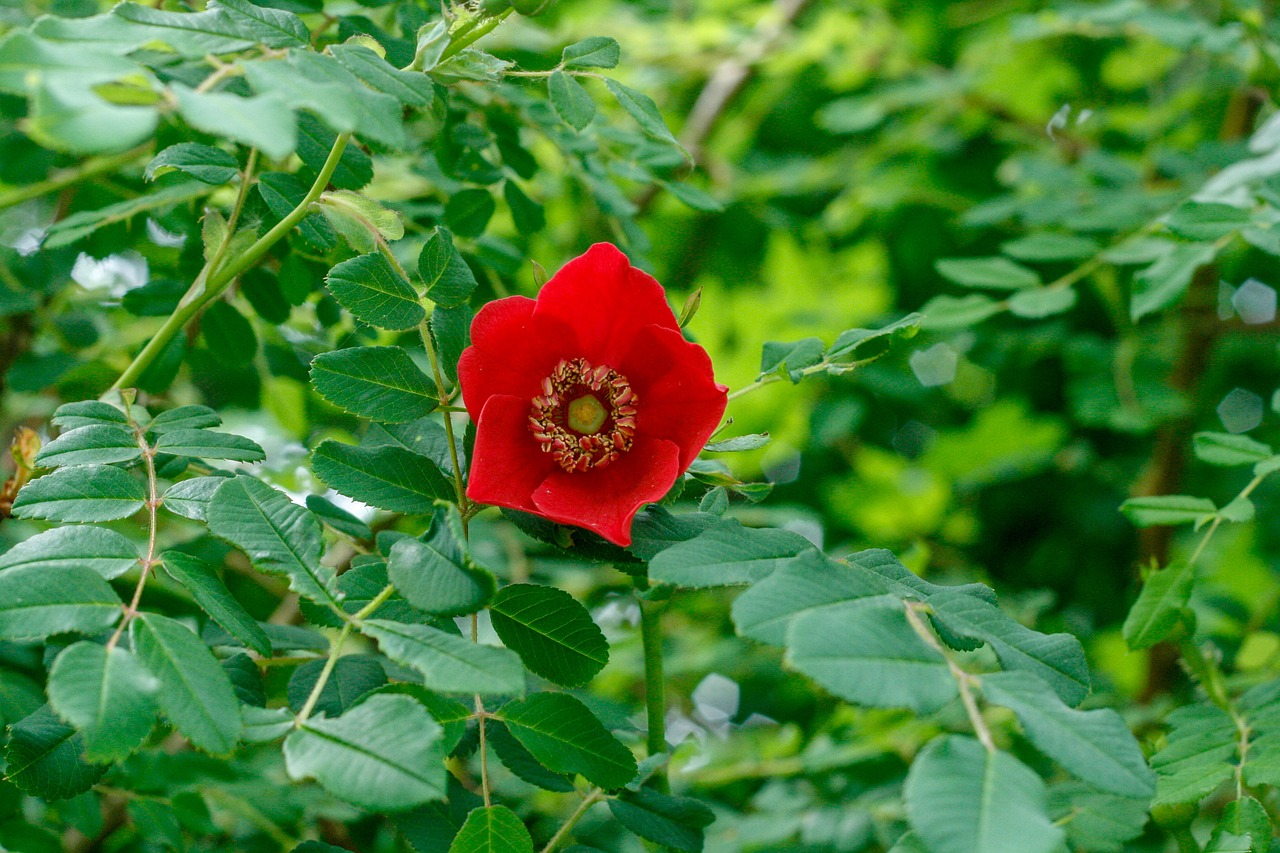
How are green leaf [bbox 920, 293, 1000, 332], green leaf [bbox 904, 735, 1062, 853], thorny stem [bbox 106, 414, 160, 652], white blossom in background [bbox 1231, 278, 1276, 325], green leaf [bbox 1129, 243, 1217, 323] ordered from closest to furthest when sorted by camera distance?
green leaf [bbox 904, 735, 1062, 853]
thorny stem [bbox 106, 414, 160, 652]
green leaf [bbox 1129, 243, 1217, 323]
green leaf [bbox 920, 293, 1000, 332]
white blossom in background [bbox 1231, 278, 1276, 325]

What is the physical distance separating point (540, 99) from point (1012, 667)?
1.97ft

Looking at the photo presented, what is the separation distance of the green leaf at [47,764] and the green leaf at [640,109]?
19.6 inches

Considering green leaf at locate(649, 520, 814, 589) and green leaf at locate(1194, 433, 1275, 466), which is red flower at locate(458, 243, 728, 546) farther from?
green leaf at locate(1194, 433, 1275, 466)

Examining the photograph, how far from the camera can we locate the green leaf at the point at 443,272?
2.01ft

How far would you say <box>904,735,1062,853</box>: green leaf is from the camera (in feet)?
1.34

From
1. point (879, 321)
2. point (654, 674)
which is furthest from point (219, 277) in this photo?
point (879, 321)

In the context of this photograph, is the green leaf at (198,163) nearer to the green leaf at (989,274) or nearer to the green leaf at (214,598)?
the green leaf at (214,598)

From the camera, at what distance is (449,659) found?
49cm

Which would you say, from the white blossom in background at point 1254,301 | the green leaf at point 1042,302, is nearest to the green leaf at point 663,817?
the green leaf at point 1042,302

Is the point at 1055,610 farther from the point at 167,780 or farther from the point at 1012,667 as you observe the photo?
the point at 167,780

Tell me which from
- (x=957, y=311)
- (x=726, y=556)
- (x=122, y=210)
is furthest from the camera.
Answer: (x=957, y=311)

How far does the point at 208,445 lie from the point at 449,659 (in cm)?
27

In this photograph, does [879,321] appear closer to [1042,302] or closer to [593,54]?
A: [1042,302]

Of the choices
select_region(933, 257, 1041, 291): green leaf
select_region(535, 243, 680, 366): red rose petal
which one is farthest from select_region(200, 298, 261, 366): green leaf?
select_region(933, 257, 1041, 291): green leaf
